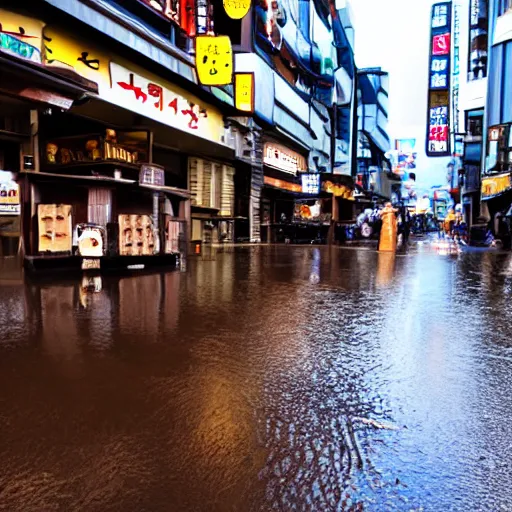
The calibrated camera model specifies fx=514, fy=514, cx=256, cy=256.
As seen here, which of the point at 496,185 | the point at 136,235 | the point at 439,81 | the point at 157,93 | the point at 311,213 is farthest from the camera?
the point at 439,81

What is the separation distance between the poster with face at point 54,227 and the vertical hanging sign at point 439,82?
4149 cm

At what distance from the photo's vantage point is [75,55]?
14.2m

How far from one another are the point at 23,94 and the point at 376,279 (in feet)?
24.3

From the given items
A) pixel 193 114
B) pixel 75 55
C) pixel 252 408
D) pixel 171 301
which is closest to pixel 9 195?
pixel 171 301

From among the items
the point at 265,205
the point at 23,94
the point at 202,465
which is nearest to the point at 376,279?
the point at 23,94

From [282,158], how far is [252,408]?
3231 centimetres

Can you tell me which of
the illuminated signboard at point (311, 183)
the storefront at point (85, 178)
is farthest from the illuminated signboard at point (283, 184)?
the storefront at point (85, 178)

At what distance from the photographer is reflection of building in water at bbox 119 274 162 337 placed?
17.1 ft

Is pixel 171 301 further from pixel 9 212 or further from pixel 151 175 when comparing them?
pixel 151 175

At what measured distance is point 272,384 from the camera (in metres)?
3.51

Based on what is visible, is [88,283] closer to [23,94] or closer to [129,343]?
[23,94]

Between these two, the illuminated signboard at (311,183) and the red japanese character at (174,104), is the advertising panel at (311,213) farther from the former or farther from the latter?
the red japanese character at (174,104)

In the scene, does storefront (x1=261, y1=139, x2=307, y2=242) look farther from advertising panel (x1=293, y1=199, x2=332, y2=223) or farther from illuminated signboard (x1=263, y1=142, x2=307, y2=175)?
advertising panel (x1=293, y1=199, x2=332, y2=223)

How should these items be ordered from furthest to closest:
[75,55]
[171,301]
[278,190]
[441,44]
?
[441,44], [278,190], [75,55], [171,301]
